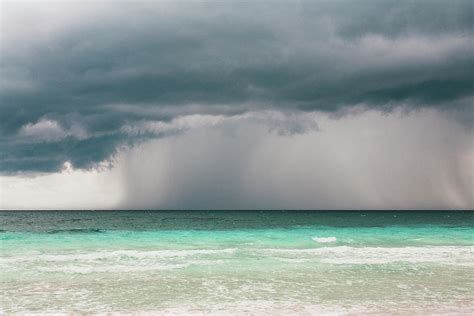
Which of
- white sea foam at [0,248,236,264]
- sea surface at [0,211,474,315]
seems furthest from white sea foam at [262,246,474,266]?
white sea foam at [0,248,236,264]

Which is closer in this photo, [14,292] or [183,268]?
[14,292]

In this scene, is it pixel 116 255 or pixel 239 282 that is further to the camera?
pixel 116 255

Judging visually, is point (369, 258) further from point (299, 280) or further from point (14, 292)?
point (14, 292)

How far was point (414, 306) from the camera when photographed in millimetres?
13117

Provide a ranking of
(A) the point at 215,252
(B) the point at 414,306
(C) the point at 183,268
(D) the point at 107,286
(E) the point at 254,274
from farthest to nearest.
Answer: (A) the point at 215,252, (C) the point at 183,268, (E) the point at 254,274, (D) the point at 107,286, (B) the point at 414,306

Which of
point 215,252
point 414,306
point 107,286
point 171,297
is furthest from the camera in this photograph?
point 215,252

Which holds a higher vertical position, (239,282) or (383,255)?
(239,282)

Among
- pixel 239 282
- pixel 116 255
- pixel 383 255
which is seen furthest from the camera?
pixel 116 255

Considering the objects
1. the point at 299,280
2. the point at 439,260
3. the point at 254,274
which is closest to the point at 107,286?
the point at 254,274

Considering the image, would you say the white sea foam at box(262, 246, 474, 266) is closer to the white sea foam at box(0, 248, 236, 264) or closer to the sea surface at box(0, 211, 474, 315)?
the sea surface at box(0, 211, 474, 315)

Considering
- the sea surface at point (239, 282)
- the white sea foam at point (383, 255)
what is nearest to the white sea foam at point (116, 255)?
the sea surface at point (239, 282)

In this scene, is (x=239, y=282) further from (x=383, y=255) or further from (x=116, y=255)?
(x=383, y=255)

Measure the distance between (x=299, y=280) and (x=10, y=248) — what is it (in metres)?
21.6

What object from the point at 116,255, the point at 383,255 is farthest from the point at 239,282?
the point at 383,255
